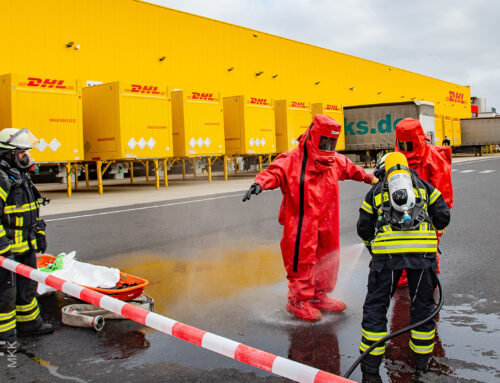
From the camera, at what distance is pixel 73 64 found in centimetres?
2381

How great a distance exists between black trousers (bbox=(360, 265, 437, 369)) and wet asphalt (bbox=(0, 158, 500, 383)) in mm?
152

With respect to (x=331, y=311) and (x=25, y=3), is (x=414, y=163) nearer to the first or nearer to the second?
(x=331, y=311)

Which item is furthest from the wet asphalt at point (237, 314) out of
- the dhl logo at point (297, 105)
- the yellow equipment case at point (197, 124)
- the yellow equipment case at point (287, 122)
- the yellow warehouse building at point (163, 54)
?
the dhl logo at point (297, 105)

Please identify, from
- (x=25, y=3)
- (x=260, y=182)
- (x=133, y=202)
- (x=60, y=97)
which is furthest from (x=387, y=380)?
(x=25, y=3)

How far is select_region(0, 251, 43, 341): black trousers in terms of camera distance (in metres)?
4.08

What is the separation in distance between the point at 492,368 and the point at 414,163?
2223 mm

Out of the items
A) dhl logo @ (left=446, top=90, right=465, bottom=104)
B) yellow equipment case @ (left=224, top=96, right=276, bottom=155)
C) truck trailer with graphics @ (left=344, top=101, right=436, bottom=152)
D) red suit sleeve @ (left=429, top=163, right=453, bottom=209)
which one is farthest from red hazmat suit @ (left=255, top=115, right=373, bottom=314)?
dhl logo @ (left=446, top=90, right=465, bottom=104)

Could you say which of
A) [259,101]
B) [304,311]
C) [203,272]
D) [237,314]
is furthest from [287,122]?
[304,311]

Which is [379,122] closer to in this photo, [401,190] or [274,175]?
Answer: [274,175]

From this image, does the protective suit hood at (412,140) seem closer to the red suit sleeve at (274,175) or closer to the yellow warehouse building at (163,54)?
the red suit sleeve at (274,175)

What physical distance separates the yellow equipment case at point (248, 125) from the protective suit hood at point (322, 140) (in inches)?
747

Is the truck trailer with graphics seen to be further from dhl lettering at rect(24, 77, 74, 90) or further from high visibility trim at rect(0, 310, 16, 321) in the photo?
high visibility trim at rect(0, 310, 16, 321)

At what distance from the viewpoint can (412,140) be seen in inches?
200

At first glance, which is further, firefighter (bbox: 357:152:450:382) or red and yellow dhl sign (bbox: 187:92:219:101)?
red and yellow dhl sign (bbox: 187:92:219:101)
